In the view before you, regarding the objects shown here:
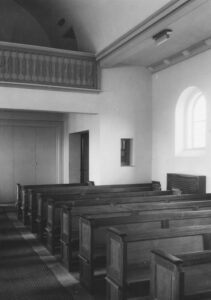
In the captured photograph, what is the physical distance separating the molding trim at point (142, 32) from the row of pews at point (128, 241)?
121 inches

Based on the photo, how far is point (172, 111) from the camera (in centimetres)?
843

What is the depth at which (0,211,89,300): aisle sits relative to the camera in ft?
14.0

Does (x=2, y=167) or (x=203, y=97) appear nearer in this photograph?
(x=203, y=97)

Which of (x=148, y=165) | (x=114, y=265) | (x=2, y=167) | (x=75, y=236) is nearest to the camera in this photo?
(x=114, y=265)

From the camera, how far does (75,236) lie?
5.29 metres

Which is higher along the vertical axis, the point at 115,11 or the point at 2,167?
the point at 115,11

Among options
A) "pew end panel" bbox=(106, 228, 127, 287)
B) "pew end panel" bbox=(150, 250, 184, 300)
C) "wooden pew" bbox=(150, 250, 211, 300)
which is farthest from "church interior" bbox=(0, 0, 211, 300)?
"pew end panel" bbox=(150, 250, 184, 300)

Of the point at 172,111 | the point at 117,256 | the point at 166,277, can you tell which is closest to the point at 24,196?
the point at 172,111

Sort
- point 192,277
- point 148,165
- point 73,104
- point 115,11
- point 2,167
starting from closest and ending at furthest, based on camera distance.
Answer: point 192,277 → point 115,11 → point 73,104 → point 148,165 → point 2,167

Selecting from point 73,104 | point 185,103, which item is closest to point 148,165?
point 185,103

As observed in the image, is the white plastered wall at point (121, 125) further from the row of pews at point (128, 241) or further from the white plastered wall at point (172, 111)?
the row of pews at point (128, 241)

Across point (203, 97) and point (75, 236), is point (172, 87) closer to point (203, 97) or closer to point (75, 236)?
point (203, 97)

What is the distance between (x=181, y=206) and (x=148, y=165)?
3.94 metres

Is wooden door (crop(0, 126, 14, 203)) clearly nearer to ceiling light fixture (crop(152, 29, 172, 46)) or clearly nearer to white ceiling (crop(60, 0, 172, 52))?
white ceiling (crop(60, 0, 172, 52))
